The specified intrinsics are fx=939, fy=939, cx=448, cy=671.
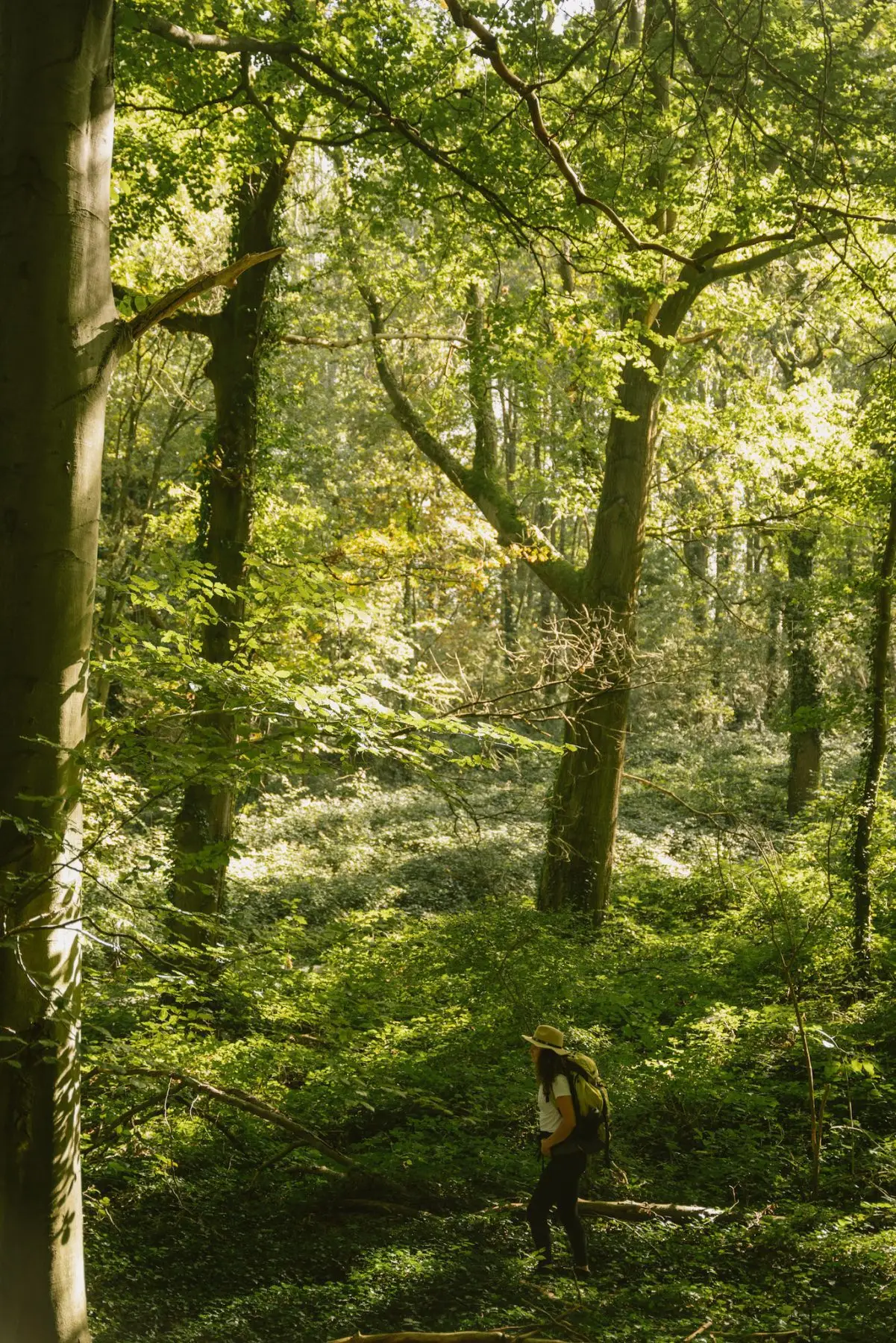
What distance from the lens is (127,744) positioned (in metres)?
3.99

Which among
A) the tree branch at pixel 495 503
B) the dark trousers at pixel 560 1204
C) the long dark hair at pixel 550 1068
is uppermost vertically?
the tree branch at pixel 495 503

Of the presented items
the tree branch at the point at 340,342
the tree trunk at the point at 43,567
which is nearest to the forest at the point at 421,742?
the tree trunk at the point at 43,567

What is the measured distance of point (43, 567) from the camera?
299cm

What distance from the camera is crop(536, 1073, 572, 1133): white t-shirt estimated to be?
17.3ft

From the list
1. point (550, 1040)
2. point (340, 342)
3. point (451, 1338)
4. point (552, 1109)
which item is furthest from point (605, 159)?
point (451, 1338)

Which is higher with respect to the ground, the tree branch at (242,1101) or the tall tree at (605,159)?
the tall tree at (605,159)

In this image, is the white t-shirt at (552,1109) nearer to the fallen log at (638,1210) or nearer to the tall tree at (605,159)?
the fallen log at (638,1210)

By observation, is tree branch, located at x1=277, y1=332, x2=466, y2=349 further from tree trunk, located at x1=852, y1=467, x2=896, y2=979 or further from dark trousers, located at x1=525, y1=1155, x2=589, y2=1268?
dark trousers, located at x1=525, y1=1155, x2=589, y2=1268

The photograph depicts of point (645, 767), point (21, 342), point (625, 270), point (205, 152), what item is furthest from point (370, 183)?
point (645, 767)

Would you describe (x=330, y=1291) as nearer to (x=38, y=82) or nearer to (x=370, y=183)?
(x=38, y=82)

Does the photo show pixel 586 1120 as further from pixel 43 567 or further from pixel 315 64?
pixel 315 64

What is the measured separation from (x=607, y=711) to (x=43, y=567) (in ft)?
29.3

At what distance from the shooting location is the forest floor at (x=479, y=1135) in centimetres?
471

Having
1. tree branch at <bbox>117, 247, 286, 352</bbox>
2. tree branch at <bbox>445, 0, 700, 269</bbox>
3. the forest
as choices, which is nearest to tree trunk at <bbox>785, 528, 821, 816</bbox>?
the forest
